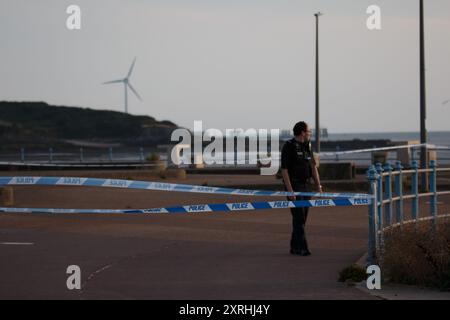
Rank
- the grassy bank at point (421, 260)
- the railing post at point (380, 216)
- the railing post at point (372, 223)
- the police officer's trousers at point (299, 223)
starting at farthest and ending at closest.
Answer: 1. the police officer's trousers at point (299, 223)
2. the railing post at point (380, 216)
3. the railing post at point (372, 223)
4. the grassy bank at point (421, 260)

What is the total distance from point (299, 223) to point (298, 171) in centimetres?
68

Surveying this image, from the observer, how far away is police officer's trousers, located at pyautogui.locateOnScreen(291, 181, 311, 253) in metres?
11.9

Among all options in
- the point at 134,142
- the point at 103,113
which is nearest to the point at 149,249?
the point at 134,142

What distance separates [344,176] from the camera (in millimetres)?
28922

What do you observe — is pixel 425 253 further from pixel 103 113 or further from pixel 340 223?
pixel 103 113

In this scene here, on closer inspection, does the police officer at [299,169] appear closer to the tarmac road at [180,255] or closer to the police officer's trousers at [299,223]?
the police officer's trousers at [299,223]

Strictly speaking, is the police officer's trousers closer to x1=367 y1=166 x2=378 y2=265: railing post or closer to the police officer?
the police officer

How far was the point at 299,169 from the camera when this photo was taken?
470 inches

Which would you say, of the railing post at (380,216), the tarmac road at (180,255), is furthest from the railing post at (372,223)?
the tarmac road at (180,255)

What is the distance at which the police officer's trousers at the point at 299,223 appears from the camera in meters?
11.9

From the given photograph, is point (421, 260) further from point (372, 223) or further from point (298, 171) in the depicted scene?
point (298, 171)

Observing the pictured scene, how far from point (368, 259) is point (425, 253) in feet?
3.56

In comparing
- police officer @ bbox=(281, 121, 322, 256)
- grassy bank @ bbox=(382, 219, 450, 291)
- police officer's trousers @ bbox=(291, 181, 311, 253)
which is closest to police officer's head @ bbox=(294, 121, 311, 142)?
police officer @ bbox=(281, 121, 322, 256)

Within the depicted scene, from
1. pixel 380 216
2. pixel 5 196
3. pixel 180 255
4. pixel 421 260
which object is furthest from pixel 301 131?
pixel 5 196
